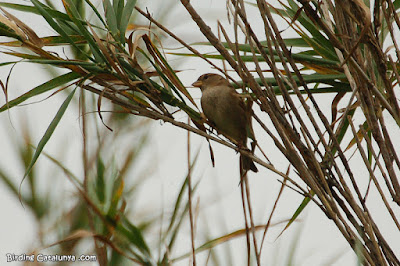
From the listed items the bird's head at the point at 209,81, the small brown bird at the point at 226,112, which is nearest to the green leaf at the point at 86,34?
the small brown bird at the point at 226,112

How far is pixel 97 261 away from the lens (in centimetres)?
150

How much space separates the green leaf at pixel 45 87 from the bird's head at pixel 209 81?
4.57 feet

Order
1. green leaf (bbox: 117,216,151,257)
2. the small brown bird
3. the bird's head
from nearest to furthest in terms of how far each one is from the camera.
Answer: green leaf (bbox: 117,216,151,257) → the small brown bird → the bird's head

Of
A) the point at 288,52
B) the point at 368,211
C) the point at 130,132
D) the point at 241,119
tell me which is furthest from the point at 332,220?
the point at 241,119

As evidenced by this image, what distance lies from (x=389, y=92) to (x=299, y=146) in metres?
0.24

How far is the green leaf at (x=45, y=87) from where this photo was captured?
1.73m

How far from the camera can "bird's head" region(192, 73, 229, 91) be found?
3.13 m

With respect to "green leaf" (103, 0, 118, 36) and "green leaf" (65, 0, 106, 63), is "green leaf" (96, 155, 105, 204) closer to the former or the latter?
"green leaf" (65, 0, 106, 63)

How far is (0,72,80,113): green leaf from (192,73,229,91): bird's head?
1393 millimetres

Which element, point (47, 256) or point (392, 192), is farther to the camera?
point (47, 256)

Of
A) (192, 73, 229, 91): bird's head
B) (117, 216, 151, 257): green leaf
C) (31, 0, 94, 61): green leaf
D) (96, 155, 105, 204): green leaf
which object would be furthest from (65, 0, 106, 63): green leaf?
(192, 73, 229, 91): bird's head

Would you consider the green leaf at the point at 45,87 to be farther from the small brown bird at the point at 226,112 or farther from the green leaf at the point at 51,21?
the small brown bird at the point at 226,112

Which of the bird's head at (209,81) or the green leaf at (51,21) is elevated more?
the bird's head at (209,81)

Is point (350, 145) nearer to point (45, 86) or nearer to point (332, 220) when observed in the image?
point (332, 220)
